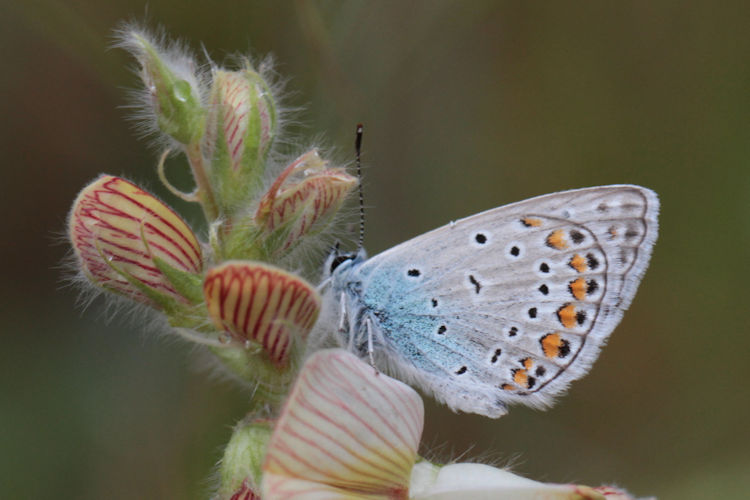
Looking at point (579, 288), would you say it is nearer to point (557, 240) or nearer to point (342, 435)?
point (557, 240)

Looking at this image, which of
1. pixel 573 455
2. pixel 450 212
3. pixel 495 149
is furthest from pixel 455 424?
pixel 495 149

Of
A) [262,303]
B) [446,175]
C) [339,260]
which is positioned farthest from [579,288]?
[446,175]

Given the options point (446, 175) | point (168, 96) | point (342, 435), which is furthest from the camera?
point (446, 175)

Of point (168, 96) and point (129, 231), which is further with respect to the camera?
point (168, 96)

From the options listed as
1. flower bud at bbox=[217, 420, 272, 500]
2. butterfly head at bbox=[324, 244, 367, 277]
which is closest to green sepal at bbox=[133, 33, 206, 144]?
butterfly head at bbox=[324, 244, 367, 277]

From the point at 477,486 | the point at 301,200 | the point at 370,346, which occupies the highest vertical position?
the point at 301,200

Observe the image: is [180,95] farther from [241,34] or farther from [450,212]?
[450,212]

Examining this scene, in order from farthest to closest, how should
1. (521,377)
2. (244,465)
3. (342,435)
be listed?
(521,377) → (244,465) → (342,435)
